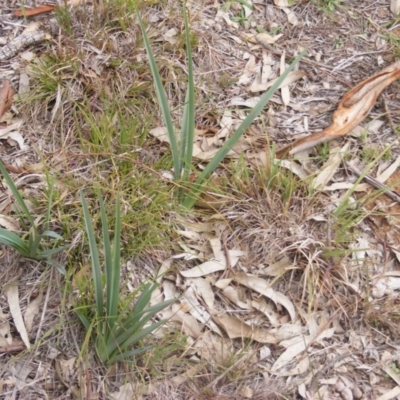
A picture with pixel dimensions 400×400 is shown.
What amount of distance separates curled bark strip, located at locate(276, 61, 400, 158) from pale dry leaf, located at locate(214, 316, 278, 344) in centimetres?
58

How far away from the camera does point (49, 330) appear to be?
1.62 m

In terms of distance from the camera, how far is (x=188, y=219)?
189 centimetres

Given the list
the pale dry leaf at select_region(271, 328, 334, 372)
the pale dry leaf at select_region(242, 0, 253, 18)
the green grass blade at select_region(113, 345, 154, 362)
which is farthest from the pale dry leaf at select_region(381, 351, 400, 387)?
the pale dry leaf at select_region(242, 0, 253, 18)

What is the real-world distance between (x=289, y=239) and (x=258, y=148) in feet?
1.19

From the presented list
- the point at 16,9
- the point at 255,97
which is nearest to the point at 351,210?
the point at 255,97

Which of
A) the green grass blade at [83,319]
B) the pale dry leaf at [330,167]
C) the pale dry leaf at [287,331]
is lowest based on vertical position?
the pale dry leaf at [287,331]

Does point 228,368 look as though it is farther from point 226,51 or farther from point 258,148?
point 226,51

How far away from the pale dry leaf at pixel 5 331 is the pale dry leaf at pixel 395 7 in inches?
73.9

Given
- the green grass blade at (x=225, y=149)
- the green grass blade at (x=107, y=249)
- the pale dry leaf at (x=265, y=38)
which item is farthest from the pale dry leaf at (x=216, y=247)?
the pale dry leaf at (x=265, y=38)

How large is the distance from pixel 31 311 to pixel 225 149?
0.70 m

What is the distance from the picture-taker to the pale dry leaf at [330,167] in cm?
201

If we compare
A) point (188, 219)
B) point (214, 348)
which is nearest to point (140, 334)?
point (214, 348)

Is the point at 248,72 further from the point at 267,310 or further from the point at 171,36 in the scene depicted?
the point at 267,310

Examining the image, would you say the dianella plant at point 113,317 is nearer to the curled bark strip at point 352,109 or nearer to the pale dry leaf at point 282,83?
the curled bark strip at point 352,109
